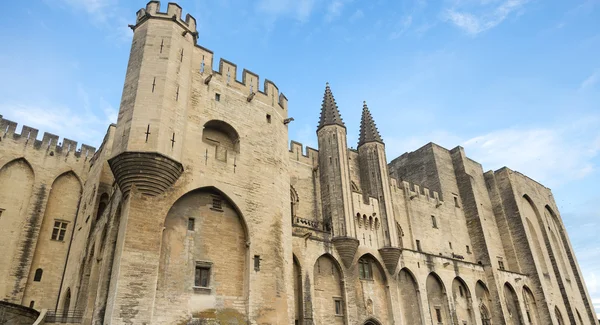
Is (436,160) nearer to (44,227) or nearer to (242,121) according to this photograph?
(242,121)

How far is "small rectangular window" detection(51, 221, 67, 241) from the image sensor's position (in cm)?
2402

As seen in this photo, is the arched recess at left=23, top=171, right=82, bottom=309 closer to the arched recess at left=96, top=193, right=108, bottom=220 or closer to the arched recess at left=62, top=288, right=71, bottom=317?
the arched recess at left=62, top=288, right=71, bottom=317

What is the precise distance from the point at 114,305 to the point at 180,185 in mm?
4775

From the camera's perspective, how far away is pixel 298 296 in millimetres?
20156

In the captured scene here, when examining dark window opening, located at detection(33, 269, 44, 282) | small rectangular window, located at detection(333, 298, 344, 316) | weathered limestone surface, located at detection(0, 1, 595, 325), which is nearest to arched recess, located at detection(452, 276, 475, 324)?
weathered limestone surface, located at detection(0, 1, 595, 325)

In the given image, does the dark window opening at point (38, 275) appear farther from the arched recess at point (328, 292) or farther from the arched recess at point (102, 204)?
the arched recess at point (328, 292)

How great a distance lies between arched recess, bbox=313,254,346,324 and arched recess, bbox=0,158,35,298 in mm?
15489

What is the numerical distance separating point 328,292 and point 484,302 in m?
14.5

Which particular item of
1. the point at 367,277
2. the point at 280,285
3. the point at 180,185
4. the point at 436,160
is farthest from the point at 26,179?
the point at 436,160

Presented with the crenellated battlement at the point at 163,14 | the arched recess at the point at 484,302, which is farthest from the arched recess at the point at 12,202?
the arched recess at the point at 484,302

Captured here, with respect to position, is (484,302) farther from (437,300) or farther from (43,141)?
(43,141)

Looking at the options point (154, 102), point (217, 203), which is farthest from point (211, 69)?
point (217, 203)

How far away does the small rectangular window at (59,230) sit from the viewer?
78.8 feet

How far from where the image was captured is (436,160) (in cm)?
3616
